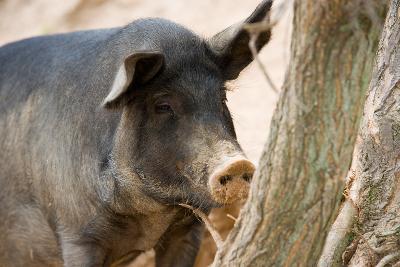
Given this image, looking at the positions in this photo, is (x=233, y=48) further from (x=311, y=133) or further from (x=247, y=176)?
(x=311, y=133)

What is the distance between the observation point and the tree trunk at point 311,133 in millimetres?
2873

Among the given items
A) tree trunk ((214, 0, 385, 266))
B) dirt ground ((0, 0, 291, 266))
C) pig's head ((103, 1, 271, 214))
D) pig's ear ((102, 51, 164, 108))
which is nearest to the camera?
tree trunk ((214, 0, 385, 266))

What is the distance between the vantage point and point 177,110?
14.5 ft

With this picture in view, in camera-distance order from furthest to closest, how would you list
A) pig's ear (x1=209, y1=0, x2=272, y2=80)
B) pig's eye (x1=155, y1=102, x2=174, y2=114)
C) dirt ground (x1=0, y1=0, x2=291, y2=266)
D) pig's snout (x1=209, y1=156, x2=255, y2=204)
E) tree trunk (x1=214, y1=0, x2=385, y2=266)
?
dirt ground (x1=0, y1=0, x2=291, y2=266) < pig's ear (x1=209, y1=0, x2=272, y2=80) < pig's eye (x1=155, y1=102, x2=174, y2=114) < pig's snout (x1=209, y1=156, x2=255, y2=204) < tree trunk (x1=214, y1=0, x2=385, y2=266)

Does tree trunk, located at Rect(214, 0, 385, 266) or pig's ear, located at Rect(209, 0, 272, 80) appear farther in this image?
pig's ear, located at Rect(209, 0, 272, 80)

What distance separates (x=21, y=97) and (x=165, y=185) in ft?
4.94

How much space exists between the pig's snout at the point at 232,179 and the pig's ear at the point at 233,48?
1002 millimetres

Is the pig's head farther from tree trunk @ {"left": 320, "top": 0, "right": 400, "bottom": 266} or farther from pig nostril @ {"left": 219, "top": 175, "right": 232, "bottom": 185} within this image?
tree trunk @ {"left": 320, "top": 0, "right": 400, "bottom": 266}

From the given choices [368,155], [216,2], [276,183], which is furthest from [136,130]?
[216,2]

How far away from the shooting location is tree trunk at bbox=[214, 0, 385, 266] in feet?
9.43

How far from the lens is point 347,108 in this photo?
2945mm

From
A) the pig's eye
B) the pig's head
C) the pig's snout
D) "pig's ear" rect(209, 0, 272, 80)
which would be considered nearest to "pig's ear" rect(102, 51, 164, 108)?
the pig's head

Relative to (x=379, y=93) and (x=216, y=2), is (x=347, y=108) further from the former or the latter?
(x=216, y=2)

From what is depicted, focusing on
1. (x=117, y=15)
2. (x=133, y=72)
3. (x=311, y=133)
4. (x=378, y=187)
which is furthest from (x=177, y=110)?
(x=117, y=15)
